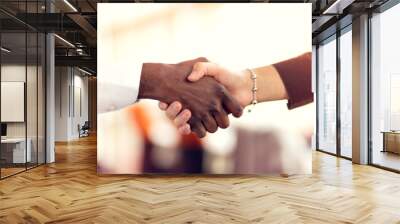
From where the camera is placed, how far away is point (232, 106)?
6445 mm

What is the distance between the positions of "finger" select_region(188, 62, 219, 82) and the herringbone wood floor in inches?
66.2

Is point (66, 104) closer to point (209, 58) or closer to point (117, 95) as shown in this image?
point (117, 95)

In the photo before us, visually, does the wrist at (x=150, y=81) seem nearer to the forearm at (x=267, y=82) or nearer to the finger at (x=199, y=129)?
the finger at (x=199, y=129)

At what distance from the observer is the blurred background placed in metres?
6.45

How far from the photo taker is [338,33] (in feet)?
31.5

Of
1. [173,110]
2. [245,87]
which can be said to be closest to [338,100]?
[245,87]

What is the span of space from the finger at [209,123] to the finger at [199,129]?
7 centimetres

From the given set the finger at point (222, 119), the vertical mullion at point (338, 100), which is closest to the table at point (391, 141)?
the vertical mullion at point (338, 100)

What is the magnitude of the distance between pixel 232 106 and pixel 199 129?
67 cm

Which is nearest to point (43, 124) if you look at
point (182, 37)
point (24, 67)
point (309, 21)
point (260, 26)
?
point (24, 67)

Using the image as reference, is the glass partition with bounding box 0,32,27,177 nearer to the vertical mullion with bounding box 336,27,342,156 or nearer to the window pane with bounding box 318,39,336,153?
the vertical mullion with bounding box 336,27,342,156

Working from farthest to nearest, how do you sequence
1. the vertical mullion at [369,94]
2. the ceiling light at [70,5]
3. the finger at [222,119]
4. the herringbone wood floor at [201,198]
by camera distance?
the vertical mullion at [369,94], the ceiling light at [70,5], the finger at [222,119], the herringbone wood floor at [201,198]

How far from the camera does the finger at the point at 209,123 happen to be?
21.2ft

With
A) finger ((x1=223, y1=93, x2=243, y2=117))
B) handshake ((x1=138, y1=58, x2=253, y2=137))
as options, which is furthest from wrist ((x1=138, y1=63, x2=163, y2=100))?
finger ((x1=223, y1=93, x2=243, y2=117))
